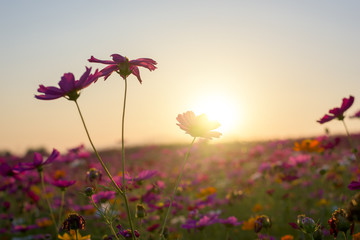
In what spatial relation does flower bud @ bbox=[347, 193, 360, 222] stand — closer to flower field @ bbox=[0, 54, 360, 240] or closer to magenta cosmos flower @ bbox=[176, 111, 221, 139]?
flower field @ bbox=[0, 54, 360, 240]

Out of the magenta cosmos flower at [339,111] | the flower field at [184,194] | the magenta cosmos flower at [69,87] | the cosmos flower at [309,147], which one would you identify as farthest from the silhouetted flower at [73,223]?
the cosmos flower at [309,147]

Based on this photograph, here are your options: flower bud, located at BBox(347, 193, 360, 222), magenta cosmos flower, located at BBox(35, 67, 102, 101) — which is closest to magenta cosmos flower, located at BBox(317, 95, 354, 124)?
flower bud, located at BBox(347, 193, 360, 222)

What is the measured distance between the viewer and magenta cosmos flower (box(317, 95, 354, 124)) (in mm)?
2084

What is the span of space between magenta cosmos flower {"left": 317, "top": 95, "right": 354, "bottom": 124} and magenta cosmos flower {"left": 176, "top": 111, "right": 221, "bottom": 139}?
0.93 metres

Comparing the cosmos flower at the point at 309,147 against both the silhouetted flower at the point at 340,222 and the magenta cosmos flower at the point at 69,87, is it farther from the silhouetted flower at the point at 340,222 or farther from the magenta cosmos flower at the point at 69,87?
the magenta cosmos flower at the point at 69,87

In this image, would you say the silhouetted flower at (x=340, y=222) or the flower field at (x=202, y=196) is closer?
the silhouetted flower at (x=340, y=222)

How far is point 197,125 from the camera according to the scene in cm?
156

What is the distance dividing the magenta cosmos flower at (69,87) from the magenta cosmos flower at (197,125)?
0.43 m

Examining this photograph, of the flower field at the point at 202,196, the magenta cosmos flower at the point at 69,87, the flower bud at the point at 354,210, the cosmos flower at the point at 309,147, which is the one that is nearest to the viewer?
the flower bud at the point at 354,210

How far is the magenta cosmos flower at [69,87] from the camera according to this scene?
52.5 inches

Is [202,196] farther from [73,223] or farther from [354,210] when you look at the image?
[354,210]

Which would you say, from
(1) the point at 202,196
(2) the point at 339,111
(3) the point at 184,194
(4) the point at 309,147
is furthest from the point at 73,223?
(3) the point at 184,194

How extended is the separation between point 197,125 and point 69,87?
0.56 meters

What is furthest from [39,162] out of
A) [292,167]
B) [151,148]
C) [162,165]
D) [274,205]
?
[151,148]
